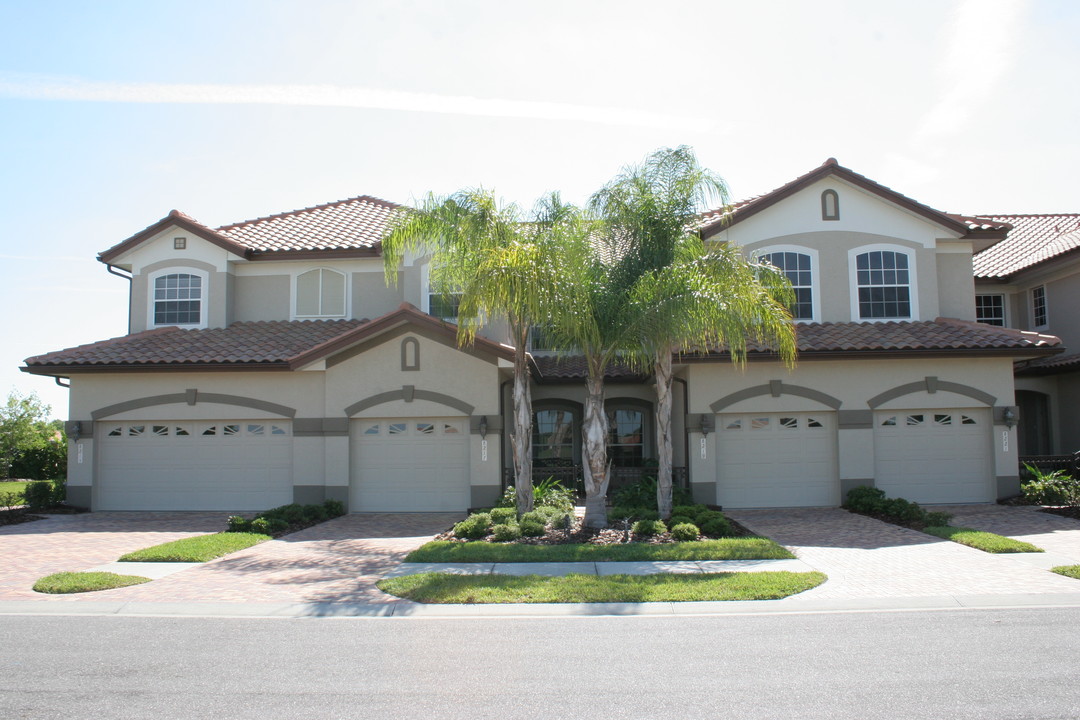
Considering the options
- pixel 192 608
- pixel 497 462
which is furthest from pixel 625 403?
pixel 192 608

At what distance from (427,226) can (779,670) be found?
33.5ft

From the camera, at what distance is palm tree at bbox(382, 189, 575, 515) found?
511 inches

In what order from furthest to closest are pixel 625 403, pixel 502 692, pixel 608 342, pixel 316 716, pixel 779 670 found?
pixel 625 403, pixel 608 342, pixel 779 670, pixel 502 692, pixel 316 716

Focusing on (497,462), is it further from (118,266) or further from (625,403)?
(118,266)

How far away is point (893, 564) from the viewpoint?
11383 millimetres

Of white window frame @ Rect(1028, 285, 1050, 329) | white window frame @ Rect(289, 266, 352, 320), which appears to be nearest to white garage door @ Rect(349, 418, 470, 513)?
white window frame @ Rect(289, 266, 352, 320)

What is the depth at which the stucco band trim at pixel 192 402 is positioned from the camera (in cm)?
1833

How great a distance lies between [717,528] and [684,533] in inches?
33.6

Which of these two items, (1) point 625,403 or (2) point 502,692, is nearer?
(2) point 502,692

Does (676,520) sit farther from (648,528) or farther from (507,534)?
(507,534)

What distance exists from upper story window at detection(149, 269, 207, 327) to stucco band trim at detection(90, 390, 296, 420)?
306 centimetres

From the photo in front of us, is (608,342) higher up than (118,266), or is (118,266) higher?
(118,266)

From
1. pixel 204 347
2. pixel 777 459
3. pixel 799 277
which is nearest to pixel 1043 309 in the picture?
pixel 799 277

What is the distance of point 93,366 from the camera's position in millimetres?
18016
